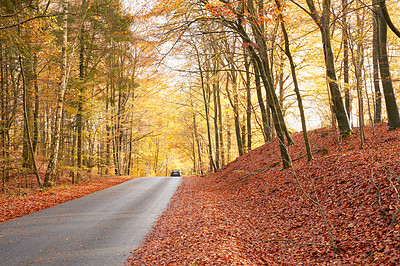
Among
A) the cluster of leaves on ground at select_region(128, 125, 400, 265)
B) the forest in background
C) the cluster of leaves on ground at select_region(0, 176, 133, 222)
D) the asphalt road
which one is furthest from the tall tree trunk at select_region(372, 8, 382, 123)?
the cluster of leaves on ground at select_region(0, 176, 133, 222)

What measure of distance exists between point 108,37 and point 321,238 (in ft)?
48.9

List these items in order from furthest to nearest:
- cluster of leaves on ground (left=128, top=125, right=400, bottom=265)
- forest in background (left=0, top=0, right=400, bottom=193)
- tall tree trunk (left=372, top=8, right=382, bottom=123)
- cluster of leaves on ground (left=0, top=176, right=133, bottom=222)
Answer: tall tree trunk (left=372, top=8, right=382, bottom=123) < forest in background (left=0, top=0, right=400, bottom=193) < cluster of leaves on ground (left=0, top=176, right=133, bottom=222) < cluster of leaves on ground (left=128, top=125, right=400, bottom=265)

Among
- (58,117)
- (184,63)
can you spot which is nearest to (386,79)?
(184,63)

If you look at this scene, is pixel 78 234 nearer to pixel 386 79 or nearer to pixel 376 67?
pixel 386 79

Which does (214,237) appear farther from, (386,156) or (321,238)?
(386,156)

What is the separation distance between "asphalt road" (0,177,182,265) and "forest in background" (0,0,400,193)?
167 inches

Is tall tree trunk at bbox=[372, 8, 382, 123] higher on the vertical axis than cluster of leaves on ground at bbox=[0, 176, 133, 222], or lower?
higher

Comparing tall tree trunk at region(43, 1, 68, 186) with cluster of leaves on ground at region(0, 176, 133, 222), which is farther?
tall tree trunk at region(43, 1, 68, 186)

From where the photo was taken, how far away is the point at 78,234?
19.9 feet

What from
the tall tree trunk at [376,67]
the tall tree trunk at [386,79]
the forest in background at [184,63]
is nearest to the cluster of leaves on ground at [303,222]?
the tall tree trunk at [386,79]

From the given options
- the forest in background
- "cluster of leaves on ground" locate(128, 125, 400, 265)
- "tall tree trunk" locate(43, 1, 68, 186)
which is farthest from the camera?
"tall tree trunk" locate(43, 1, 68, 186)

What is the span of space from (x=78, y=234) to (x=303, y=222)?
540 cm

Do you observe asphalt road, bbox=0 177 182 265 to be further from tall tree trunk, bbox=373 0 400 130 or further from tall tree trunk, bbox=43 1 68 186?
tall tree trunk, bbox=373 0 400 130

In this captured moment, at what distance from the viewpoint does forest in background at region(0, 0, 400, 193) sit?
30.4 ft
